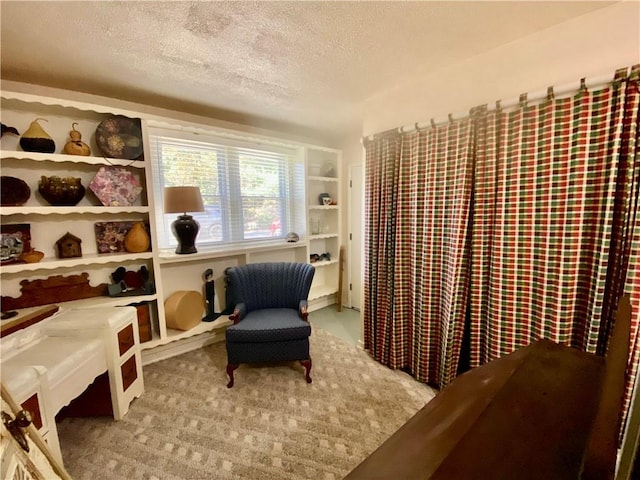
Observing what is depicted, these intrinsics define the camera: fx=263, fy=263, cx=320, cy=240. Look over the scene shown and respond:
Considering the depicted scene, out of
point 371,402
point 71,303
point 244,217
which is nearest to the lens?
point 371,402

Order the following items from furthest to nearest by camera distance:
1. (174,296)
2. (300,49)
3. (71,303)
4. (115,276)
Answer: (174,296)
(115,276)
(71,303)
(300,49)

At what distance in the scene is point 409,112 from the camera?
207cm

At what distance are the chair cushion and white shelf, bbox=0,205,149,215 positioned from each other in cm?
125

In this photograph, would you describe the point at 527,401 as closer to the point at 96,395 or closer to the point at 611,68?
the point at 611,68

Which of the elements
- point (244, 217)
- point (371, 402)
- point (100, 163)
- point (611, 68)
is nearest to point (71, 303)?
point (100, 163)

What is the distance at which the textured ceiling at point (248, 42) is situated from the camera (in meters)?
1.25

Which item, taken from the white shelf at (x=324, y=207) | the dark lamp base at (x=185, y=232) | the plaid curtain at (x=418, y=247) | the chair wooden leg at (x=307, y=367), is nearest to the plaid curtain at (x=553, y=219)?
the plaid curtain at (x=418, y=247)

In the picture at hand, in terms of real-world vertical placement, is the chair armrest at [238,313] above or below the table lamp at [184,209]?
below

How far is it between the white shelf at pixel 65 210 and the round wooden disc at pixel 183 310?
0.84m

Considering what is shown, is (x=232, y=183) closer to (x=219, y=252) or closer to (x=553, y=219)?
(x=219, y=252)

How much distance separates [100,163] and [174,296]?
1.26 metres

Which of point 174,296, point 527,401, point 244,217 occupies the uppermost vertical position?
point 244,217

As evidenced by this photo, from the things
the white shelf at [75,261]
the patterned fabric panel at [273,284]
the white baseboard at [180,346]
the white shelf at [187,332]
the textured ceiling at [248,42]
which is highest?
the textured ceiling at [248,42]

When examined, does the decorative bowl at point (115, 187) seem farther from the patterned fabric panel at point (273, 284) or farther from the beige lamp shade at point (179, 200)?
the patterned fabric panel at point (273, 284)
